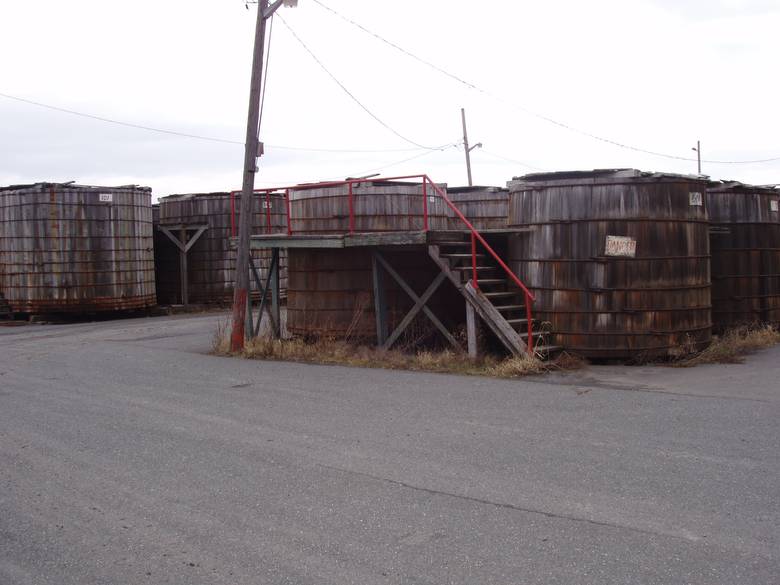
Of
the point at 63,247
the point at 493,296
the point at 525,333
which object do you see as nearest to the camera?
the point at 525,333

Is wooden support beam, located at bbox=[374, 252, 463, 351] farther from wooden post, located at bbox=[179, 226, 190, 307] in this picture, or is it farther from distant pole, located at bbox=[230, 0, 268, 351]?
wooden post, located at bbox=[179, 226, 190, 307]

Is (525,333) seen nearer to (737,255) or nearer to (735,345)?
(735,345)

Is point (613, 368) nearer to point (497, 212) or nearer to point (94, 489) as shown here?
point (94, 489)

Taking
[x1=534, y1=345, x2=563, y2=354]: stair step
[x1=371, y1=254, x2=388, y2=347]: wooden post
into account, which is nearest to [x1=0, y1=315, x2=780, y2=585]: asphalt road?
[x1=534, y1=345, x2=563, y2=354]: stair step

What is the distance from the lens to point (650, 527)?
5191 millimetres

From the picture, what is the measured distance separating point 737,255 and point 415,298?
271 inches

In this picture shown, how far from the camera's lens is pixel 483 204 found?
2411 cm

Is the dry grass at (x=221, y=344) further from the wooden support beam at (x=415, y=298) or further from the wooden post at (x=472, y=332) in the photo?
the wooden post at (x=472, y=332)

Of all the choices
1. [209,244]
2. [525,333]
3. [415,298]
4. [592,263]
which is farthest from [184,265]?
[592,263]

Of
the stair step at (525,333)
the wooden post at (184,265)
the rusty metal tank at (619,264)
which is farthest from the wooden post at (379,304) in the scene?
the wooden post at (184,265)

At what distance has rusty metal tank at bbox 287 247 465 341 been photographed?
15.5 meters

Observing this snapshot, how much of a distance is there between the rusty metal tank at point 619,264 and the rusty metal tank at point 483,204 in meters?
10.6

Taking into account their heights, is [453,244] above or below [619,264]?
above

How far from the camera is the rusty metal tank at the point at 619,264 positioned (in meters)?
12.7
